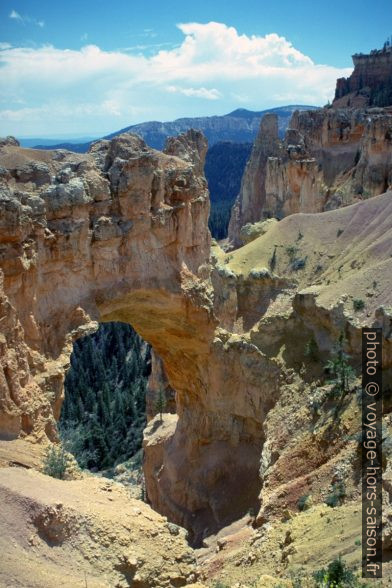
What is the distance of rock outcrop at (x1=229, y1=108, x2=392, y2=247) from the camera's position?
2704 inches

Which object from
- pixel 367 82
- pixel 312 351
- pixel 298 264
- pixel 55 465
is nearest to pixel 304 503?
pixel 312 351

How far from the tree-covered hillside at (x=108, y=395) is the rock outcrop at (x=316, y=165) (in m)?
22.9

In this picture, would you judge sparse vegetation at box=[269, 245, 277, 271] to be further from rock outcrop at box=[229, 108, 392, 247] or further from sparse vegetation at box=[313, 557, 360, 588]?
sparse vegetation at box=[313, 557, 360, 588]

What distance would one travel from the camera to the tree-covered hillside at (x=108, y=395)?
50.4 m

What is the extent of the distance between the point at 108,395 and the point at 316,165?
41224 millimetres

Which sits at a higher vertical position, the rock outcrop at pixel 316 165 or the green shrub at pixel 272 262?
the rock outcrop at pixel 316 165

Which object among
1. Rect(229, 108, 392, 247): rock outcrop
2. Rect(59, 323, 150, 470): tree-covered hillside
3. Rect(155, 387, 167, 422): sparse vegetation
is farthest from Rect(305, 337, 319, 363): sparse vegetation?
Rect(229, 108, 392, 247): rock outcrop

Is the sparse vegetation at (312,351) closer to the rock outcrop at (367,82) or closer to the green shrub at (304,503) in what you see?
the green shrub at (304,503)

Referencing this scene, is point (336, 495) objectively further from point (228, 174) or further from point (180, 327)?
point (228, 174)

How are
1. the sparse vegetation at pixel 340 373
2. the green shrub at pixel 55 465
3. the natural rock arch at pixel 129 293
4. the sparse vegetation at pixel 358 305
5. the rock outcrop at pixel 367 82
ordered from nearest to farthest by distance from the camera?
1. the green shrub at pixel 55 465
2. the natural rock arch at pixel 129 293
3. the sparse vegetation at pixel 340 373
4. the sparse vegetation at pixel 358 305
5. the rock outcrop at pixel 367 82

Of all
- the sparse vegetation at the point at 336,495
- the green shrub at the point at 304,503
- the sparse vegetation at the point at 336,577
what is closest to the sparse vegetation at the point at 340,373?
the green shrub at the point at 304,503

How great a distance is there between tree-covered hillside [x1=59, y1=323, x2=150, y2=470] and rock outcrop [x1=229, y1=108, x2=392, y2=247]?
2287 centimetres

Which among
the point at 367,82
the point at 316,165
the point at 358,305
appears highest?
the point at 367,82

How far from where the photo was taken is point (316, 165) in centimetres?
7556
